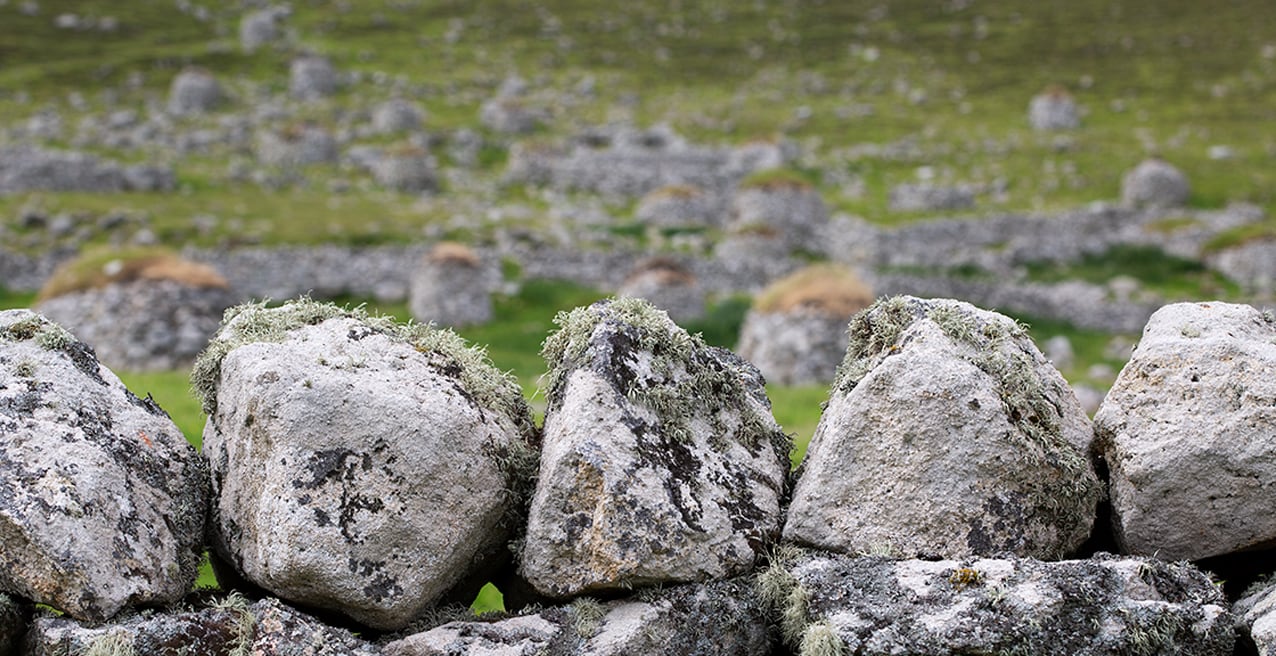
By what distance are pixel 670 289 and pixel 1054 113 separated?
4565 centimetres

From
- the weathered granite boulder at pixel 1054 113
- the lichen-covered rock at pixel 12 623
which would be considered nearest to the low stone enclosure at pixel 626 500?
the lichen-covered rock at pixel 12 623

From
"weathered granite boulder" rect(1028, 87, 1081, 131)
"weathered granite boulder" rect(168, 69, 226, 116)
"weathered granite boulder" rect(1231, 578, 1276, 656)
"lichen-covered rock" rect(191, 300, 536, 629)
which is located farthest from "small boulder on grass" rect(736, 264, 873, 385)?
"weathered granite boulder" rect(168, 69, 226, 116)

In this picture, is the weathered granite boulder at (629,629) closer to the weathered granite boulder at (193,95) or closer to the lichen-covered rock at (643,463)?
the lichen-covered rock at (643,463)

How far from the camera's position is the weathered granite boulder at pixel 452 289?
3228cm

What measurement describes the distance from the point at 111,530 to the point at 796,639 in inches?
150

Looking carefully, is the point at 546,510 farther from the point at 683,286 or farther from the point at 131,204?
the point at 131,204

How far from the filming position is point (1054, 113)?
222 feet

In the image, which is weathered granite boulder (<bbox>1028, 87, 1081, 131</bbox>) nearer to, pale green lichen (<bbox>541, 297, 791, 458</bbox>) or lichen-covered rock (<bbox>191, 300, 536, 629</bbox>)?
pale green lichen (<bbox>541, 297, 791, 458</bbox>)

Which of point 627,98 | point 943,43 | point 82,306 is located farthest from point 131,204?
point 943,43

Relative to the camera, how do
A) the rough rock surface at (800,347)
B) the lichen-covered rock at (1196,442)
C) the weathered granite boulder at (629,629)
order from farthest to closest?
1. the rough rock surface at (800,347)
2. the lichen-covered rock at (1196,442)
3. the weathered granite boulder at (629,629)

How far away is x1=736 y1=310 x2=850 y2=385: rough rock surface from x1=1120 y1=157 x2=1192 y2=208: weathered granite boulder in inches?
1280

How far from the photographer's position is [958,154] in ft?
201

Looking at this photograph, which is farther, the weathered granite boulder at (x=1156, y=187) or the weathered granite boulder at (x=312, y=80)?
the weathered granite boulder at (x=312, y=80)

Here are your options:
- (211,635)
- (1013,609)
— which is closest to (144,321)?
(211,635)
